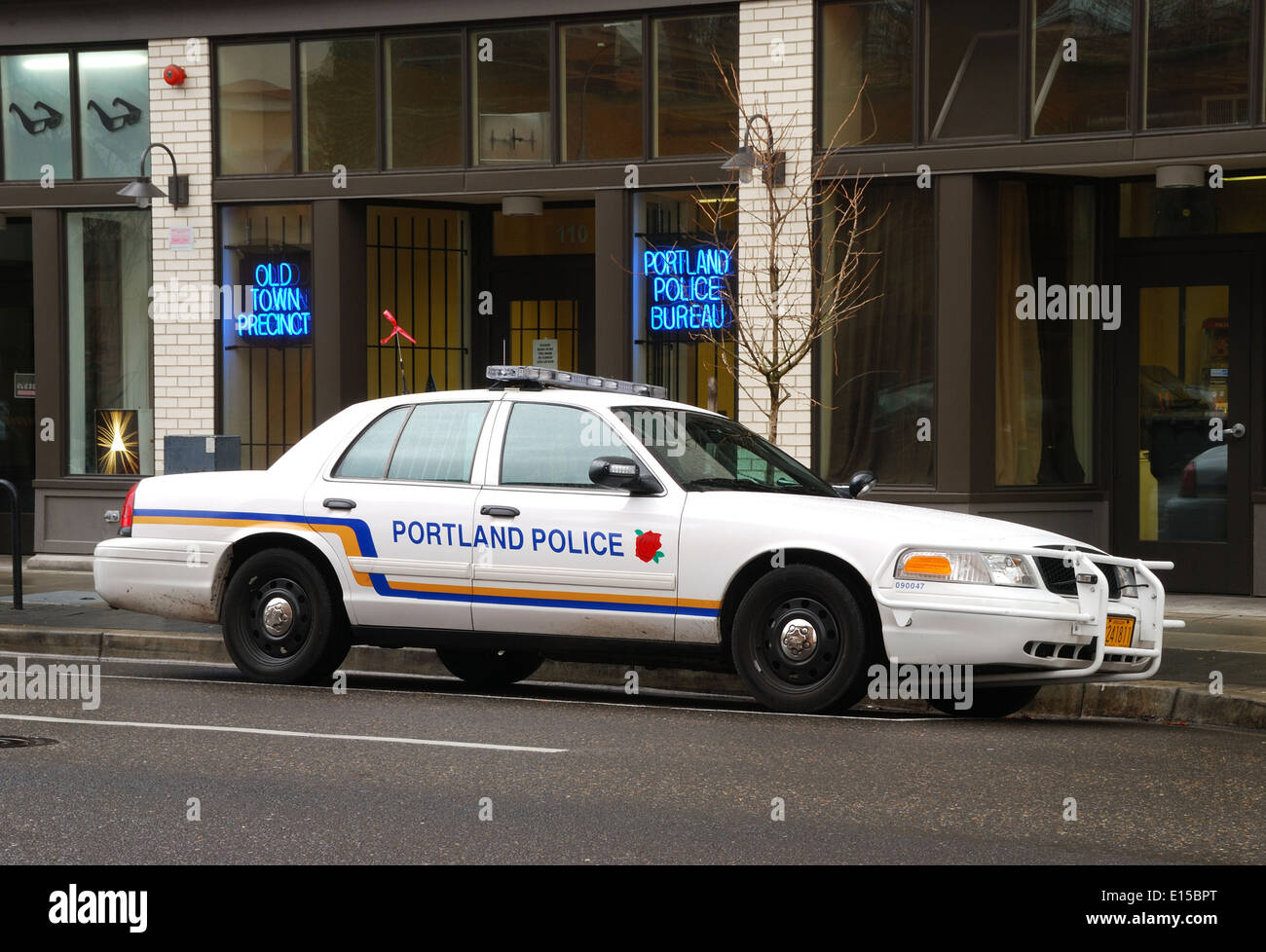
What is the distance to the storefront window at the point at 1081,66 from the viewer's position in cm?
1355

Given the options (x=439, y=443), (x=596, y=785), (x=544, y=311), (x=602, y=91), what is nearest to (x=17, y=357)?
(x=544, y=311)

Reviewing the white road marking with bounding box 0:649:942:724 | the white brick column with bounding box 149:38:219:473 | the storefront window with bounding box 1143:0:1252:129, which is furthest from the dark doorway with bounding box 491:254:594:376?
the white road marking with bounding box 0:649:942:724

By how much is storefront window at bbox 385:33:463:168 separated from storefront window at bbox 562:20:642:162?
105 cm

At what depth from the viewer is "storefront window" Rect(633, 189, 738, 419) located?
14922 millimetres

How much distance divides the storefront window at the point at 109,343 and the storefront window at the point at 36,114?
0.59 metres

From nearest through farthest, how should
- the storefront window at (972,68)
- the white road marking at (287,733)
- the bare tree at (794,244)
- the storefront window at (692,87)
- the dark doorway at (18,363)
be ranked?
the white road marking at (287,733) < the storefront window at (972,68) < the bare tree at (794,244) < the storefront window at (692,87) < the dark doorway at (18,363)

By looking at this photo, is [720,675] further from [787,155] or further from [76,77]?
[76,77]

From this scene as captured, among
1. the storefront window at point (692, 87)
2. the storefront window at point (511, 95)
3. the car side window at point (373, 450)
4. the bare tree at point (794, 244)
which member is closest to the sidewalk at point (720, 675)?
the car side window at point (373, 450)

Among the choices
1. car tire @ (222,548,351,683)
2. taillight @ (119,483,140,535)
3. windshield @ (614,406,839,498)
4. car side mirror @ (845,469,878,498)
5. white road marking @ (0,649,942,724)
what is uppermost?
windshield @ (614,406,839,498)

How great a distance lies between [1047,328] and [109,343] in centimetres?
871

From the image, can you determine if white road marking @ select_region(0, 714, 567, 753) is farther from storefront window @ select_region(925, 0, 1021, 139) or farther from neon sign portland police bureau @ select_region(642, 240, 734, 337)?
storefront window @ select_region(925, 0, 1021, 139)

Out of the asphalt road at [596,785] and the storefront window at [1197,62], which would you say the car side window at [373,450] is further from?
the storefront window at [1197,62]

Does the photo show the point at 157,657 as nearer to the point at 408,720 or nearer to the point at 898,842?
the point at 408,720

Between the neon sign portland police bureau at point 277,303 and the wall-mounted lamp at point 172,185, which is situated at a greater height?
the wall-mounted lamp at point 172,185
